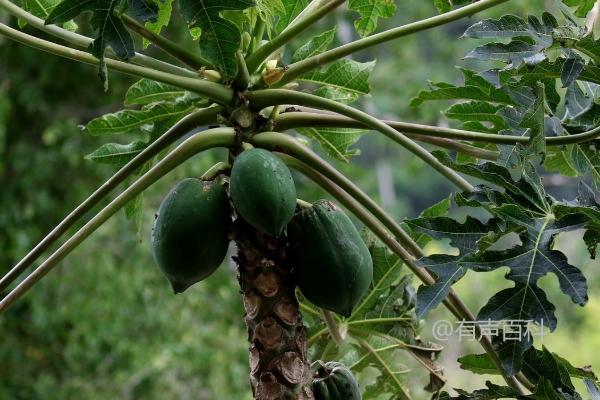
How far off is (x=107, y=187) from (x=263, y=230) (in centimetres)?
24

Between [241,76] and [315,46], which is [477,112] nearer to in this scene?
[315,46]

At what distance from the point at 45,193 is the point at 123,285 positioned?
0.67 metres

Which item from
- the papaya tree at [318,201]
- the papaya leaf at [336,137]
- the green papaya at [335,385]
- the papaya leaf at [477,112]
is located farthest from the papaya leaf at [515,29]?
the green papaya at [335,385]

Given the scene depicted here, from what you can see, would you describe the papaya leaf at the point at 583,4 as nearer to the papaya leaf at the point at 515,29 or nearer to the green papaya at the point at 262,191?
the papaya leaf at the point at 515,29

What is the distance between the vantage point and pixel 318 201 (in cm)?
135

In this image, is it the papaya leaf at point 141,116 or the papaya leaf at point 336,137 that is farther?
the papaya leaf at point 336,137

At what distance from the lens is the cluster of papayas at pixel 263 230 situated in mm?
1225

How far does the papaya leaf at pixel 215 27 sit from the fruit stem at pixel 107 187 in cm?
14

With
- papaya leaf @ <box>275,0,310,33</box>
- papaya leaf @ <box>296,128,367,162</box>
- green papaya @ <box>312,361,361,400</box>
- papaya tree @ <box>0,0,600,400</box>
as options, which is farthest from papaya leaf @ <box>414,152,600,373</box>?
papaya leaf @ <box>275,0,310,33</box>

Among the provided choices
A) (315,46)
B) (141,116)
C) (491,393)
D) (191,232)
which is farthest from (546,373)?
(141,116)

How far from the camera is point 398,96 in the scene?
6.39 m

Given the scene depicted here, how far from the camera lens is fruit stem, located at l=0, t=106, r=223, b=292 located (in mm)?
1283

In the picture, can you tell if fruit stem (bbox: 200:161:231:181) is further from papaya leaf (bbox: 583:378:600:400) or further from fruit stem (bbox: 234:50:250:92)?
papaya leaf (bbox: 583:378:600:400)

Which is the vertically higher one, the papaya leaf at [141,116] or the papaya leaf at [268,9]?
the papaya leaf at [268,9]
